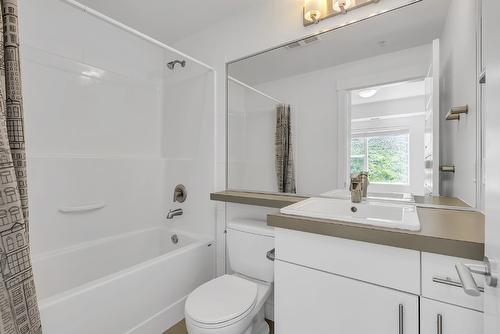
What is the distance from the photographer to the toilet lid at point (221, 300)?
117 centimetres

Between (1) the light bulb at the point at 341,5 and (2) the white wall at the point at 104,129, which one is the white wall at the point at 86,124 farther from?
(1) the light bulb at the point at 341,5

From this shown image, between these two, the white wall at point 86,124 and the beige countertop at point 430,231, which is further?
the white wall at point 86,124

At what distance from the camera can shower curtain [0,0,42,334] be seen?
815mm

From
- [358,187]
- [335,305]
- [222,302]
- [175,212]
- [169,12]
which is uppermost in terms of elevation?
[169,12]

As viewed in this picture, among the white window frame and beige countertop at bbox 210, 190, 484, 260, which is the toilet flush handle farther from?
the white window frame

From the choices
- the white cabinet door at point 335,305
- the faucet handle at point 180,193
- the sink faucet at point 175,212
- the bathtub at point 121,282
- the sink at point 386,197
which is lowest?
the bathtub at point 121,282

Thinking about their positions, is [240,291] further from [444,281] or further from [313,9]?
[313,9]

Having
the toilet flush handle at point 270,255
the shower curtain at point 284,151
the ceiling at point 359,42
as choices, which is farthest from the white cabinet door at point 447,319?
the ceiling at point 359,42

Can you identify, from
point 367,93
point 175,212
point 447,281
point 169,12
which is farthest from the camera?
point 175,212

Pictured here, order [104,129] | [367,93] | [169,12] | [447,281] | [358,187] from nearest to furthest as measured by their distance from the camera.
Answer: [447,281] < [358,187] < [367,93] < [169,12] < [104,129]

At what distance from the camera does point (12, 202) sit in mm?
828

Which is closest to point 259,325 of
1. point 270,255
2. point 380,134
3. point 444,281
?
point 270,255

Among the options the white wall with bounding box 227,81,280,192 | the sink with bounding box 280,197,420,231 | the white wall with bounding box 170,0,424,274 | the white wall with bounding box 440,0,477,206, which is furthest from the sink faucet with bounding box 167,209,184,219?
the white wall with bounding box 440,0,477,206

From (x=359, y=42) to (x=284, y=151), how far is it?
832mm
